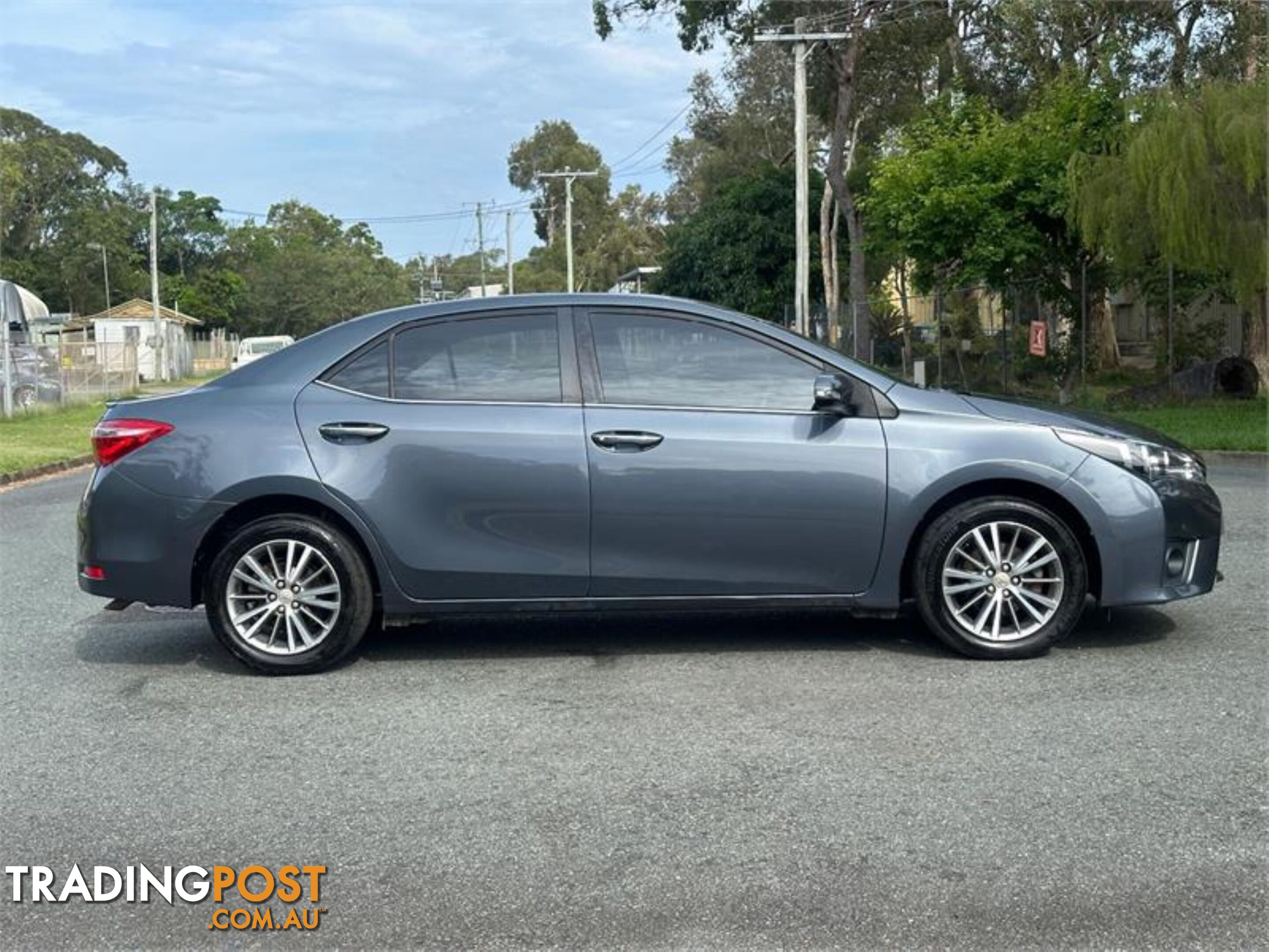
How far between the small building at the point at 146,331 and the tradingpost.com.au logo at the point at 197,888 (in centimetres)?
3686

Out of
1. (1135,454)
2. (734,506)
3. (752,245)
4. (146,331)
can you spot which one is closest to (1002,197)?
(752,245)

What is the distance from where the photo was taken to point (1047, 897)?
12.9ft

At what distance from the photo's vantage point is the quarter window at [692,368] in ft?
21.1

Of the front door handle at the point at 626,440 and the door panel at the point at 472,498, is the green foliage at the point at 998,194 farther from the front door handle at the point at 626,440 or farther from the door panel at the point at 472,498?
the door panel at the point at 472,498

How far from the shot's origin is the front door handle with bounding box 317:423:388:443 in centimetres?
634

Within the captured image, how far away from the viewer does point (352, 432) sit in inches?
250

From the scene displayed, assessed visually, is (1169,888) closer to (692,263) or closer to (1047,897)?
(1047,897)

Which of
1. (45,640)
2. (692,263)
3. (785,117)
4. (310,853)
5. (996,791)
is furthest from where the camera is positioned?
(785,117)

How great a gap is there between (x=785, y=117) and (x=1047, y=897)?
47740 mm

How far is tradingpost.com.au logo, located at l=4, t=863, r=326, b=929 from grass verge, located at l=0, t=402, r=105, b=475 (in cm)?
1156

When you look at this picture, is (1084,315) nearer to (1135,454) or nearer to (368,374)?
(1135,454)

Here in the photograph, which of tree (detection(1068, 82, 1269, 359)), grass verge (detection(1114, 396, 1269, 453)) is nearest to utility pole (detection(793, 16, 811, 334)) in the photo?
grass verge (detection(1114, 396, 1269, 453))

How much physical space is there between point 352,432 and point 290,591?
76 cm

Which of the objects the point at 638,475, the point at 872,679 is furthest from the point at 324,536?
the point at 872,679
